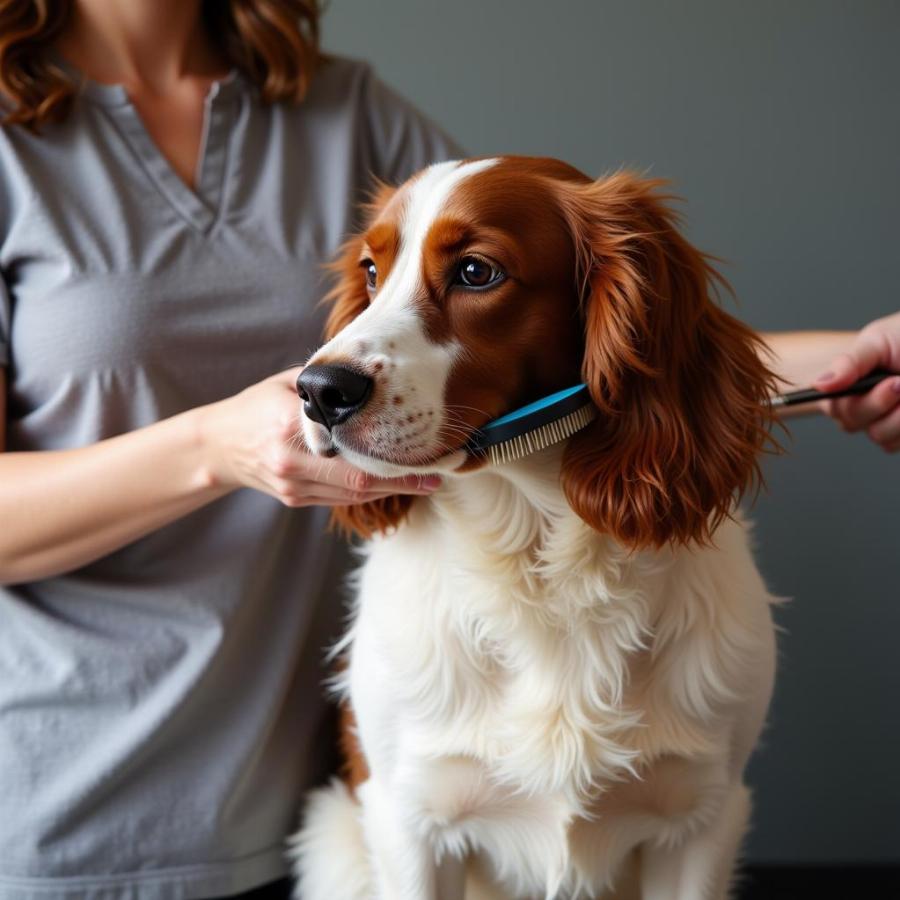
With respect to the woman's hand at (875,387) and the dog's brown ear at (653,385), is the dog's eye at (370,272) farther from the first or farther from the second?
the woman's hand at (875,387)

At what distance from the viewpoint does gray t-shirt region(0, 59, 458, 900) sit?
127cm

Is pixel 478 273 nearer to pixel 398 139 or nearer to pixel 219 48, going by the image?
pixel 398 139

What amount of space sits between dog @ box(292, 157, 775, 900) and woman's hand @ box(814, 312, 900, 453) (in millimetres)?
177

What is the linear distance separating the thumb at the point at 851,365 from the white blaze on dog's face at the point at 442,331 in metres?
0.38

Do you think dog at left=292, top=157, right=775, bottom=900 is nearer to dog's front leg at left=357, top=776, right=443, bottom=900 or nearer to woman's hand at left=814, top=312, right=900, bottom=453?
dog's front leg at left=357, top=776, right=443, bottom=900

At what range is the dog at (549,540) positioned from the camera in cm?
99

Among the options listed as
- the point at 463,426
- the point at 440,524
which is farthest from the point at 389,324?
the point at 440,524

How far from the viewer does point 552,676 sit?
110cm

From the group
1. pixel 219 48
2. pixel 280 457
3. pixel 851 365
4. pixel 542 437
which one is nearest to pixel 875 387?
pixel 851 365

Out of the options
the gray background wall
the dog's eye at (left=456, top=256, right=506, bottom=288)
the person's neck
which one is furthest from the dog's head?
the gray background wall

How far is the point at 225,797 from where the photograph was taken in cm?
132


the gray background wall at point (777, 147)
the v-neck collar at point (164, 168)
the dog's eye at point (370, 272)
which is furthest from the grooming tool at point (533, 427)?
the gray background wall at point (777, 147)

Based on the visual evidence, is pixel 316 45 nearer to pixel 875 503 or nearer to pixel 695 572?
pixel 695 572

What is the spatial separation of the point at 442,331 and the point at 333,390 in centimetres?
15
